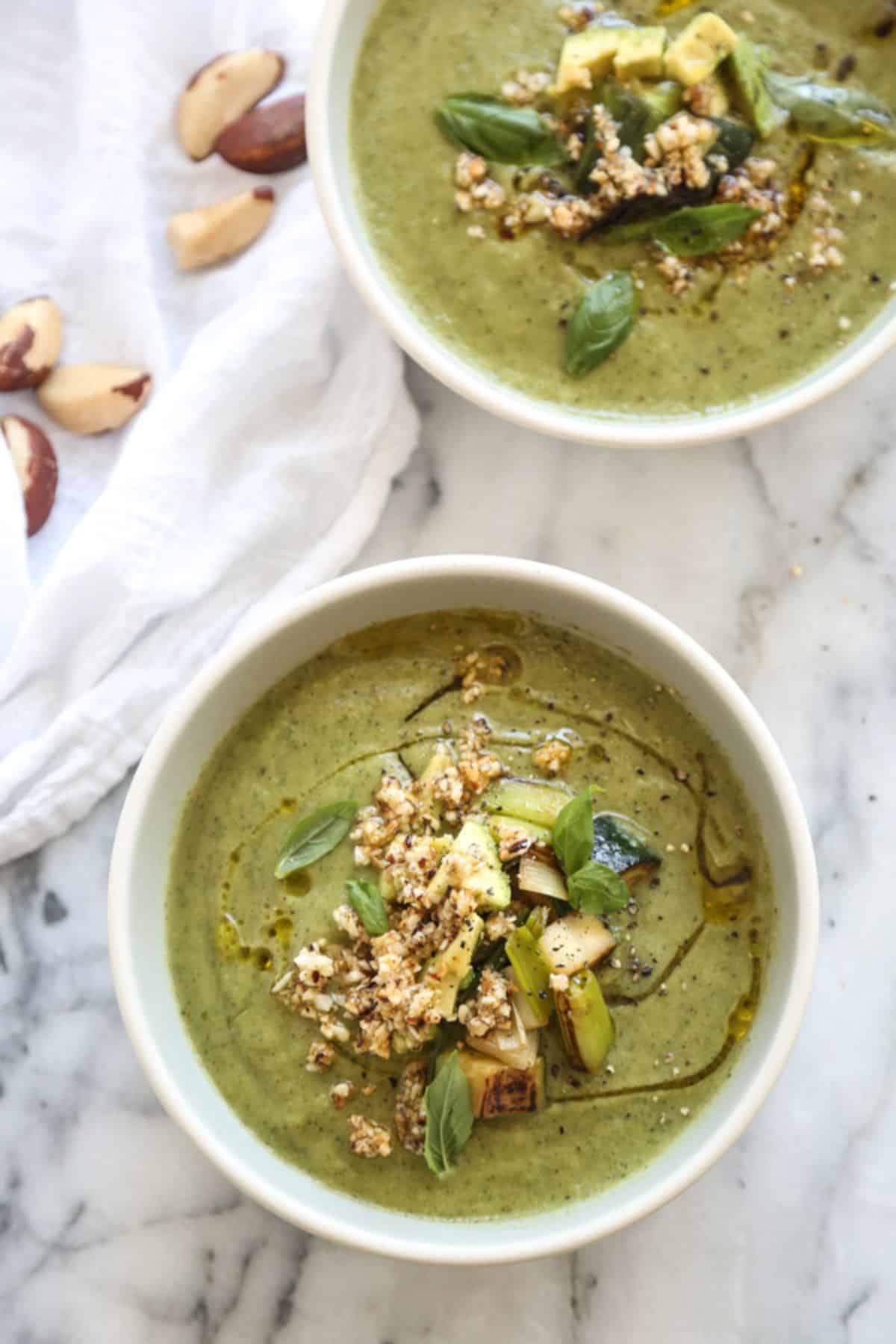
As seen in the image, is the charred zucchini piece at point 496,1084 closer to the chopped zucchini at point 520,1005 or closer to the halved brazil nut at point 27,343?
the chopped zucchini at point 520,1005

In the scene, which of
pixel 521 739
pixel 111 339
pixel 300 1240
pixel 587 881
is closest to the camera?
pixel 587 881

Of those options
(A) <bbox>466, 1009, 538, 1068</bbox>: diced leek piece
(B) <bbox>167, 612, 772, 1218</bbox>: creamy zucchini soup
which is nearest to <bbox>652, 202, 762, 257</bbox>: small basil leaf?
(B) <bbox>167, 612, 772, 1218</bbox>: creamy zucchini soup

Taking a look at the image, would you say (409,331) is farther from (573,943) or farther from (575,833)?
(573,943)

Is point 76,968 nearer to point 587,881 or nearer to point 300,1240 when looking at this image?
point 300,1240

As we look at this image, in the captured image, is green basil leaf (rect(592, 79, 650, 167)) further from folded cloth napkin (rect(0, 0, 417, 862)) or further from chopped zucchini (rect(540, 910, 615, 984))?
chopped zucchini (rect(540, 910, 615, 984))

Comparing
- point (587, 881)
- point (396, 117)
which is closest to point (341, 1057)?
point (587, 881)

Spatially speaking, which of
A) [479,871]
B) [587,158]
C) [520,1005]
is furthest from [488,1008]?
[587,158]
